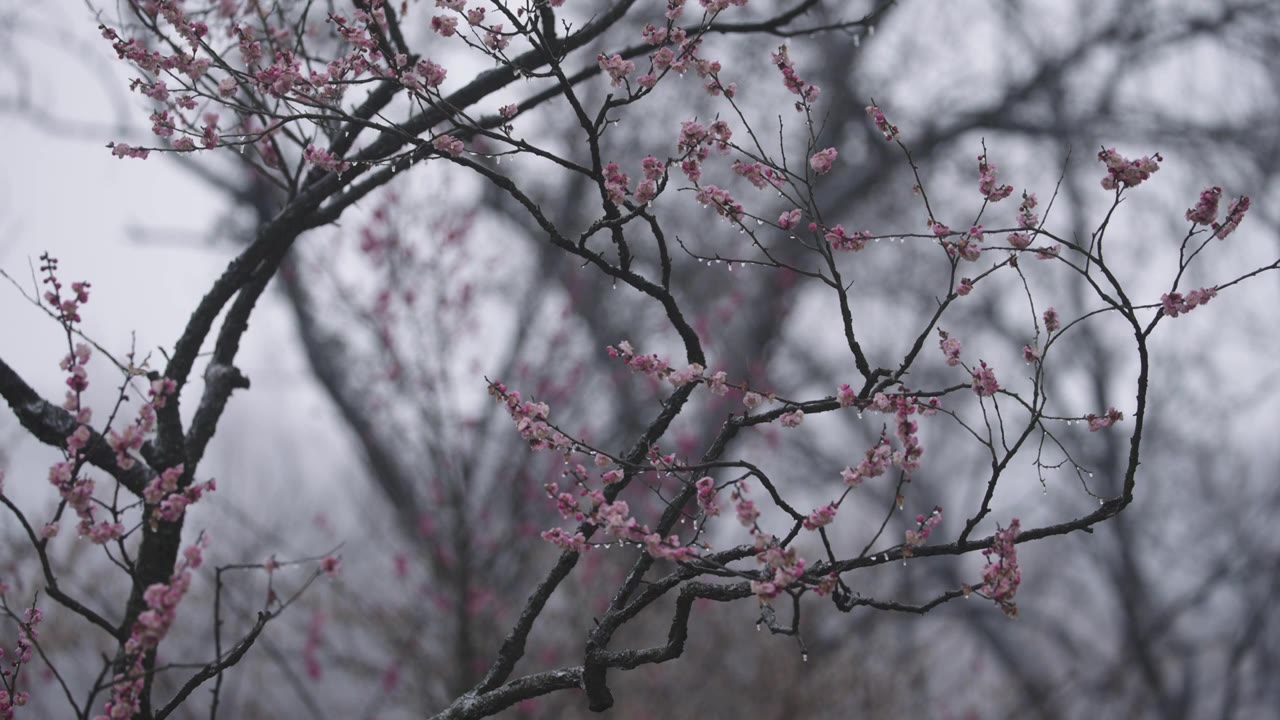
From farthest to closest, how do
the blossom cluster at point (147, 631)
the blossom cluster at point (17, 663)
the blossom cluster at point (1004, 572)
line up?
the blossom cluster at point (17, 663)
the blossom cluster at point (1004, 572)
the blossom cluster at point (147, 631)

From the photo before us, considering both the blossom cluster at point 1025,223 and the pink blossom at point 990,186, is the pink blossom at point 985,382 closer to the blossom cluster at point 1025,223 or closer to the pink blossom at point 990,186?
the blossom cluster at point 1025,223

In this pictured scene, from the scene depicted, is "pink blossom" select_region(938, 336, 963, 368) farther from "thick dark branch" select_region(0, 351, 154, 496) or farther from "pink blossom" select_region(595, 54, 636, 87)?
"thick dark branch" select_region(0, 351, 154, 496)

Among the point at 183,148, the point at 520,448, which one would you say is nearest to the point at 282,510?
the point at 520,448

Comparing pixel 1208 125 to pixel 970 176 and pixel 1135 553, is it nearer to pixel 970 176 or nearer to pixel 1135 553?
pixel 970 176

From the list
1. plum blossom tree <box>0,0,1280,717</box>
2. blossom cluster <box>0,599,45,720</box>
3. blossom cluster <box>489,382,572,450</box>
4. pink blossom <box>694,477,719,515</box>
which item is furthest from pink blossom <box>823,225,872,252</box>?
blossom cluster <box>0,599,45,720</box>

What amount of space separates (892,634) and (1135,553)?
2920 mm

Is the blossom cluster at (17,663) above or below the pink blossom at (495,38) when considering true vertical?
below

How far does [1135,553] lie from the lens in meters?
10.4

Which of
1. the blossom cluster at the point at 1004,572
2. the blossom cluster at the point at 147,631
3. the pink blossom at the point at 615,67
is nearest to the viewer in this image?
the blossom cluster at the point at 147,631

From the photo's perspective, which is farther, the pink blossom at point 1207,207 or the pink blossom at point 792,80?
the pink blossom at point 792,80

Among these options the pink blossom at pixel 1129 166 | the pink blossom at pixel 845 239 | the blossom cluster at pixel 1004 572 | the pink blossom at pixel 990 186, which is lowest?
the blossom cluster at pixel 1004 572

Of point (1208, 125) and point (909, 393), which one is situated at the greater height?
point (1208, 125)

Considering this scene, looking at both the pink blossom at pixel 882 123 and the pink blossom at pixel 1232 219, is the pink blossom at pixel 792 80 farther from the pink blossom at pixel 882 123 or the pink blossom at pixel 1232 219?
the pink blossom at pixel 1232 219

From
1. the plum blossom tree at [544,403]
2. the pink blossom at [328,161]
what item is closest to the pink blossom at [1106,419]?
the plum blossom tree at [544,403]
